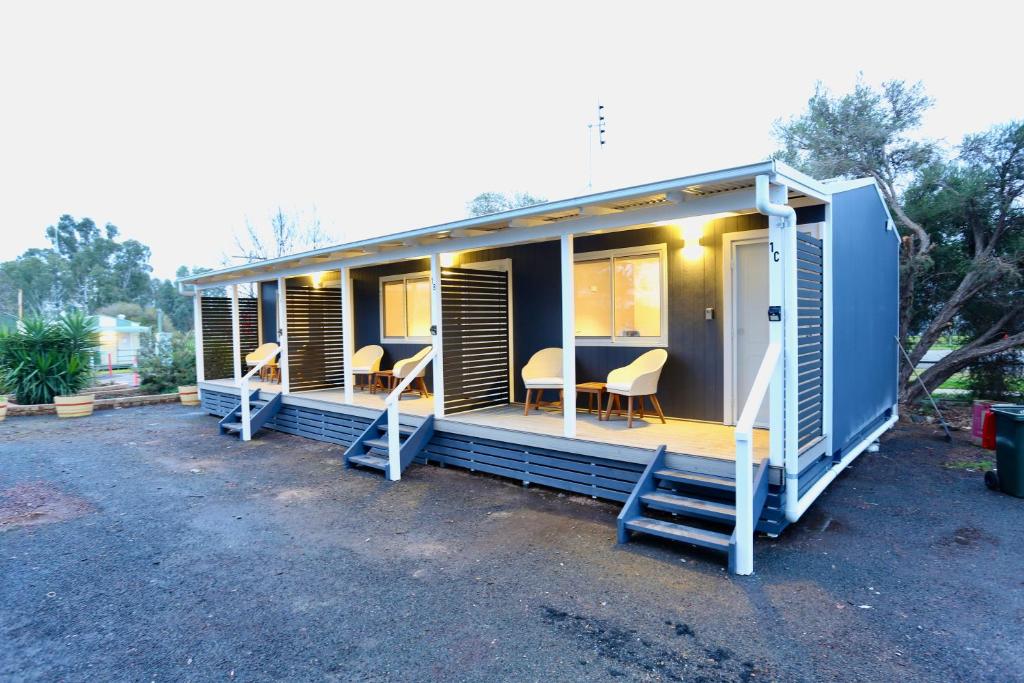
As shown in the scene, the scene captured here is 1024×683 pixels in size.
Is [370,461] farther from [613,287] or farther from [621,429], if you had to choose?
[613,287]

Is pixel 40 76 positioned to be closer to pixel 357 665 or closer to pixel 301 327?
pixel 301 327

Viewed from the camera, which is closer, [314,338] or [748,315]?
[748,315]

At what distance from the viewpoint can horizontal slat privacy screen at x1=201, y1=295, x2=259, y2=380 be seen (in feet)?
36.0

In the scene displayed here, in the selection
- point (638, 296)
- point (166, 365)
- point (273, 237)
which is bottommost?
point (166, 365)

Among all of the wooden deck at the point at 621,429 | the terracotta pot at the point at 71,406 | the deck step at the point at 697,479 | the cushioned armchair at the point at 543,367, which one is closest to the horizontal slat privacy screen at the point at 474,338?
the wooden deck at the point at 621,429

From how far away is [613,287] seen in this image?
6195 mm

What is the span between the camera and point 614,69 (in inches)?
695

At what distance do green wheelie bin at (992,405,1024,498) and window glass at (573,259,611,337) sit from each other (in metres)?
3.48

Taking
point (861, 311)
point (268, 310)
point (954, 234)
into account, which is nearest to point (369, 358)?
point (268, 310)

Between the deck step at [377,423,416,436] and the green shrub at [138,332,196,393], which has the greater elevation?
the green shrub at [138,332,196,393]

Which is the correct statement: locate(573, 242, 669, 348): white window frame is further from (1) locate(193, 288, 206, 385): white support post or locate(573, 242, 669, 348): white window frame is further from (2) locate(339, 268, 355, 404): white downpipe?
(1) locate(193, 288, 206, 385): white support post

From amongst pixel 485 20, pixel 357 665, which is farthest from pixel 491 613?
pixel 485 20

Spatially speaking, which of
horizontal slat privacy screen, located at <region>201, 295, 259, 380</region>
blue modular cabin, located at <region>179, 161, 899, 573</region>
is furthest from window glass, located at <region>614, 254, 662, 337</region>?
horizontal slat privacy screen, located at <region>201, 295, 259, 380</region>

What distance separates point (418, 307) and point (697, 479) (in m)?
5.47
